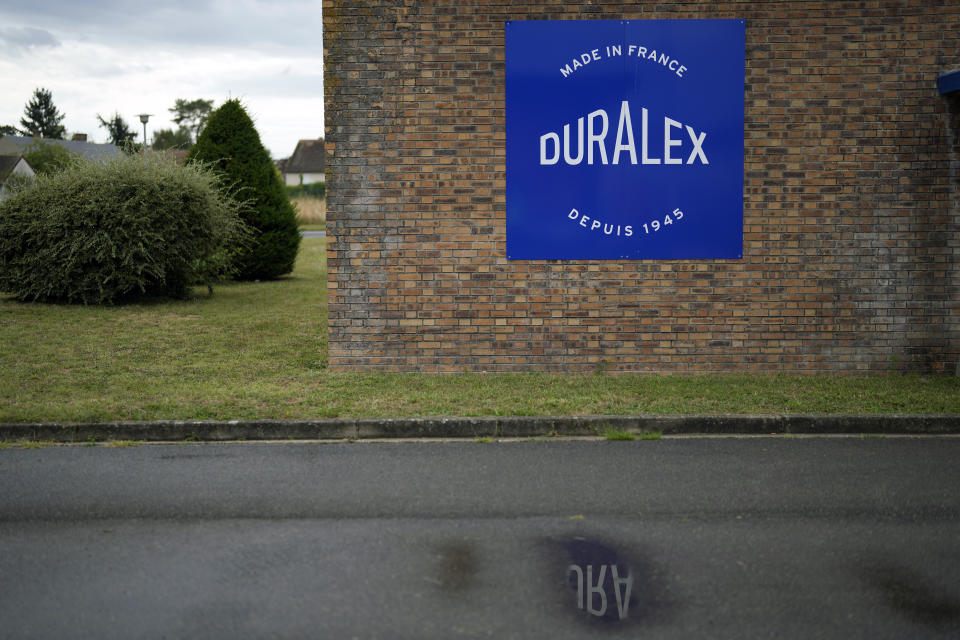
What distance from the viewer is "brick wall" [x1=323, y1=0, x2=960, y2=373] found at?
892 cm

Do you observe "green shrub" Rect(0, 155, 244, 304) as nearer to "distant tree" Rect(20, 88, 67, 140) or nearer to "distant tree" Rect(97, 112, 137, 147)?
Result: "distant tree" Rect(97, 112, 137, 147)

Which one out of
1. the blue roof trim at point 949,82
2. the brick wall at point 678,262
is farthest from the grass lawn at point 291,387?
the blue roof trim at point 949,82

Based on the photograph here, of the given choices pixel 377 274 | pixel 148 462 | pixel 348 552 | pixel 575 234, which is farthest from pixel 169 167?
pixel 348 552

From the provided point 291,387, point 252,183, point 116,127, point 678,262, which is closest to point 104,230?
point 252,183

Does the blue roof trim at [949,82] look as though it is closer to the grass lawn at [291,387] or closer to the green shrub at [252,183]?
the grass lawn at [291,387]

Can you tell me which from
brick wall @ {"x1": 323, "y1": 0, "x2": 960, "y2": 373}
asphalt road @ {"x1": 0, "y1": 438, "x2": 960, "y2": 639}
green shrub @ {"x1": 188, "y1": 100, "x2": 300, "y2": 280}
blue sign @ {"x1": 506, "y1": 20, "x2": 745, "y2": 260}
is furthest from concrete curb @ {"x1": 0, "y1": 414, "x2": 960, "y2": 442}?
green shrub @ {"x1": 188, "y1": 100, "x2": 300, "y2": 280}

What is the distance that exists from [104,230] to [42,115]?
340 ft

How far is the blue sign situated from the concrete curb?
2.54 meters

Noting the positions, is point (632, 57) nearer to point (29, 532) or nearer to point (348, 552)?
point (348, 552)

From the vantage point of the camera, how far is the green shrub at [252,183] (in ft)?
61.8

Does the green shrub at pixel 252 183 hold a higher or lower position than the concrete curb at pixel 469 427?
higher

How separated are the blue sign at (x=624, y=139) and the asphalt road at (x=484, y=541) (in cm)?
303

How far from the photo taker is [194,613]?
368 cm

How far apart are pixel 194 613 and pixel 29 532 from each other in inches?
62.6
